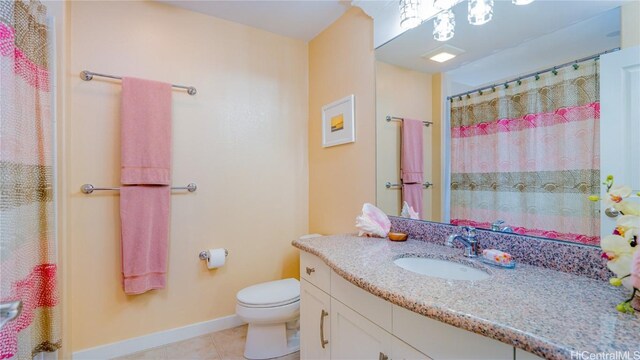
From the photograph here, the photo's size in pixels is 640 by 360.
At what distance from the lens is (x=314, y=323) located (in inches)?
53.7

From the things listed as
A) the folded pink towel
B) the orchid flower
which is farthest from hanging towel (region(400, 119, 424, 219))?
the folded pink towel

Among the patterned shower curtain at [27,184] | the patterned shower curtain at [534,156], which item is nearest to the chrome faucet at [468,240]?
the patterned shower curtain at [534,156]

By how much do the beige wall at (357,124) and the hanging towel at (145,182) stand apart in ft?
3.72

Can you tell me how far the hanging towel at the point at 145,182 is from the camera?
1754 mm

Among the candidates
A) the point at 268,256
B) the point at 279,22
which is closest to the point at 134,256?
the point at 268,256

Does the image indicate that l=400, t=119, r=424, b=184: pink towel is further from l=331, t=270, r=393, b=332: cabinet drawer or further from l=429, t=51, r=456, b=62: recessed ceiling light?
l=331, t=270, r=393, b=332: cabinet drawer

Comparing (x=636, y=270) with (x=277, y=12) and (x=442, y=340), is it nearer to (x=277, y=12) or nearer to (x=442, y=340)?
(x=442, y=340)

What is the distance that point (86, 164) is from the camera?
5.66 ft

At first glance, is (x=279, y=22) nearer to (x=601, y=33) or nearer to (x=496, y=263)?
(x=601, y=33)

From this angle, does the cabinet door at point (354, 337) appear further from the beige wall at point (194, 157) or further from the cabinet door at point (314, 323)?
the beige wall at point (194, 157)

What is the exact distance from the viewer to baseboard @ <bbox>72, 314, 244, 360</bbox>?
1.73 meters

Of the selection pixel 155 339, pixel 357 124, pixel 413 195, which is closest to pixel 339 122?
pixel 357 124

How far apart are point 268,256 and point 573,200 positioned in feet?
6.48

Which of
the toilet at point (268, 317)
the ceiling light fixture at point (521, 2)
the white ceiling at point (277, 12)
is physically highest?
the white ceiling at point (277, 12)
